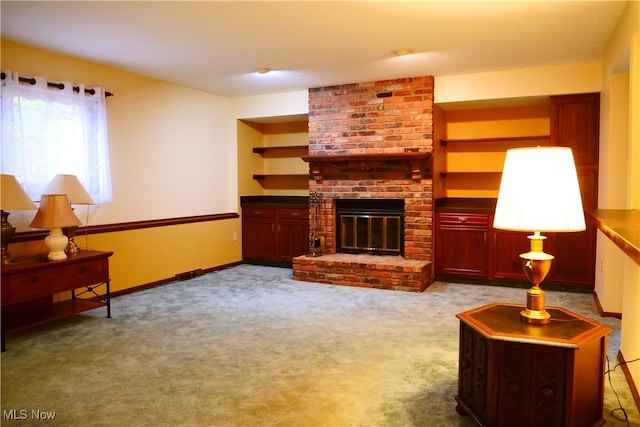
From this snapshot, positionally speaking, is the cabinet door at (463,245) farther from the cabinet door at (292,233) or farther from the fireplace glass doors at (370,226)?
the cabinet door at (292,233)

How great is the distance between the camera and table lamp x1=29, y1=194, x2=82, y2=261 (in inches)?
140

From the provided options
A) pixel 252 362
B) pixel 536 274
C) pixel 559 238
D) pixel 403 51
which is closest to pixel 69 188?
pixel 252 362

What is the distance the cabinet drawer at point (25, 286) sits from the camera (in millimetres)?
3225

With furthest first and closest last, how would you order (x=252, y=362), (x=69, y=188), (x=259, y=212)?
1. (x=259, y=212)
2. (x=69, y=188)
3. (x=252, y=362)

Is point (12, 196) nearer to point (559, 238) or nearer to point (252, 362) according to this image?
point (252, 362)

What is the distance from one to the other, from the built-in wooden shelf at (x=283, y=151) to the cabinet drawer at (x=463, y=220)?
7.62 ft

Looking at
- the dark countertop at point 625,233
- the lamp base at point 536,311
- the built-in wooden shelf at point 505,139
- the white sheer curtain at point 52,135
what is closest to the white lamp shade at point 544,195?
the dark countertop at point 625,233

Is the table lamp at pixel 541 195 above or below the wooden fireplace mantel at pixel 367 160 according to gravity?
below

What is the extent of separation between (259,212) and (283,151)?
3.55 feet

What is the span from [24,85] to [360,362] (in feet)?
11.5

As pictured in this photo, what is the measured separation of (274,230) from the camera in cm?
633

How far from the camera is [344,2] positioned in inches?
119

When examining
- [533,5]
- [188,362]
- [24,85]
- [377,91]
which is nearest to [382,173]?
[377,91]

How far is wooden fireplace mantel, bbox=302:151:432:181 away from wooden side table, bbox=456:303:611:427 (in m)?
3.22
